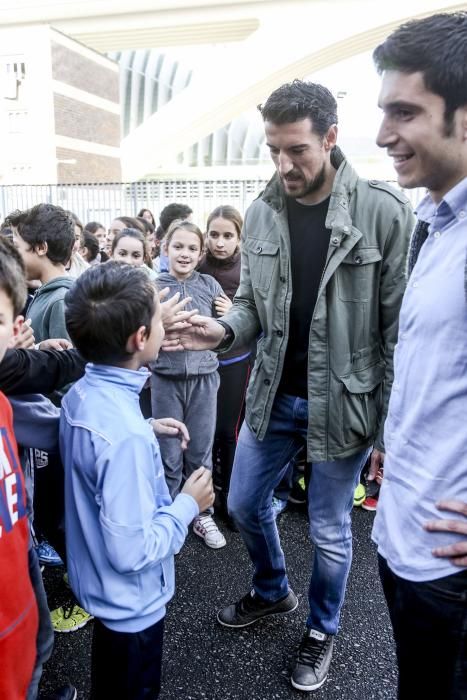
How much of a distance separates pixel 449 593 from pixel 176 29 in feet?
75.8

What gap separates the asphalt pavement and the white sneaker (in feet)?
0.41

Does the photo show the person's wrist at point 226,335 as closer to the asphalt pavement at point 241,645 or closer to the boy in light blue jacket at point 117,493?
the boy in light blue jacket at point 117,493

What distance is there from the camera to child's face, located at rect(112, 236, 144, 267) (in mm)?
3994

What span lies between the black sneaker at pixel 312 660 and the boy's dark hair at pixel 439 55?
6.23ft

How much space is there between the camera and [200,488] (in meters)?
1.65

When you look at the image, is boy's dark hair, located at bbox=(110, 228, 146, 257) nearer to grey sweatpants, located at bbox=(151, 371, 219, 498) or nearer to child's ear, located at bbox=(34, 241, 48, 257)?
grey sweatpants, located at bbox=(151, 371, 219, 498)

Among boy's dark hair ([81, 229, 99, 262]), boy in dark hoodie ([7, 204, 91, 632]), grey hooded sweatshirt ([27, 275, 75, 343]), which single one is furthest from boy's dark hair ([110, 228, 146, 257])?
grey hooded sweatshirt ([27, 275, 75, 343])

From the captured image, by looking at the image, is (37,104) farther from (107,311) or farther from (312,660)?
(312,660)

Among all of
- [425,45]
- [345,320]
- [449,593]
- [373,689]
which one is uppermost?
[425,45]

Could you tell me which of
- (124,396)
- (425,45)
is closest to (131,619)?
(124,396)

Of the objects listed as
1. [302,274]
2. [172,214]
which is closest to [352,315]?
[302,274]

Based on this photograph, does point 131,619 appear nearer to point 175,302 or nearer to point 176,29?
point 175,302

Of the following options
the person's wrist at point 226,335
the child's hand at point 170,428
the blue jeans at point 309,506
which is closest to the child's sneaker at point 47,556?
the blue jeans at point 309,506

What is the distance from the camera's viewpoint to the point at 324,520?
2064mm
